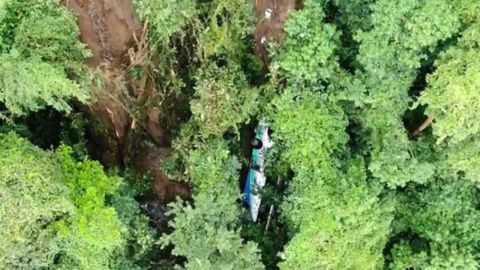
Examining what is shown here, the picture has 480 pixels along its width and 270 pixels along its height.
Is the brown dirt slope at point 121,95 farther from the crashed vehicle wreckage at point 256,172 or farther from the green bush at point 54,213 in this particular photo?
the green bush at point 54,213

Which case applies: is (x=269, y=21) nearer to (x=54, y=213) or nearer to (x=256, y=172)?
(x=256, y=172)

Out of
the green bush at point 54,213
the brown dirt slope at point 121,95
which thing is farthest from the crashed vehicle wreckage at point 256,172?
the green bush at point 54,213

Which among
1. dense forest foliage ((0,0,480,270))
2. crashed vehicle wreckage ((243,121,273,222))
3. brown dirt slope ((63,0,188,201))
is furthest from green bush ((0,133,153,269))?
crashed vehicle wreckage ((243,121,273,222))

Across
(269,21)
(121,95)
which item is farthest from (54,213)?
(269,21)

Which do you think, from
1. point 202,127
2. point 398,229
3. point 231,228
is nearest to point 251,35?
point 202,127

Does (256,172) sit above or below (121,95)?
below

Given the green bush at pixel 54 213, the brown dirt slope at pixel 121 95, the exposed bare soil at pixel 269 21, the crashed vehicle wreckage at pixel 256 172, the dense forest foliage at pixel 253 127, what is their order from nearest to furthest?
the green bush at pixel 54 213
the dense forest foliage at pixel 253 127
the brown dirt slope at pixel 121 95
the exposed bare soil at pixel 269 21
the crashed vehicle wreckage at pixel 256 172
